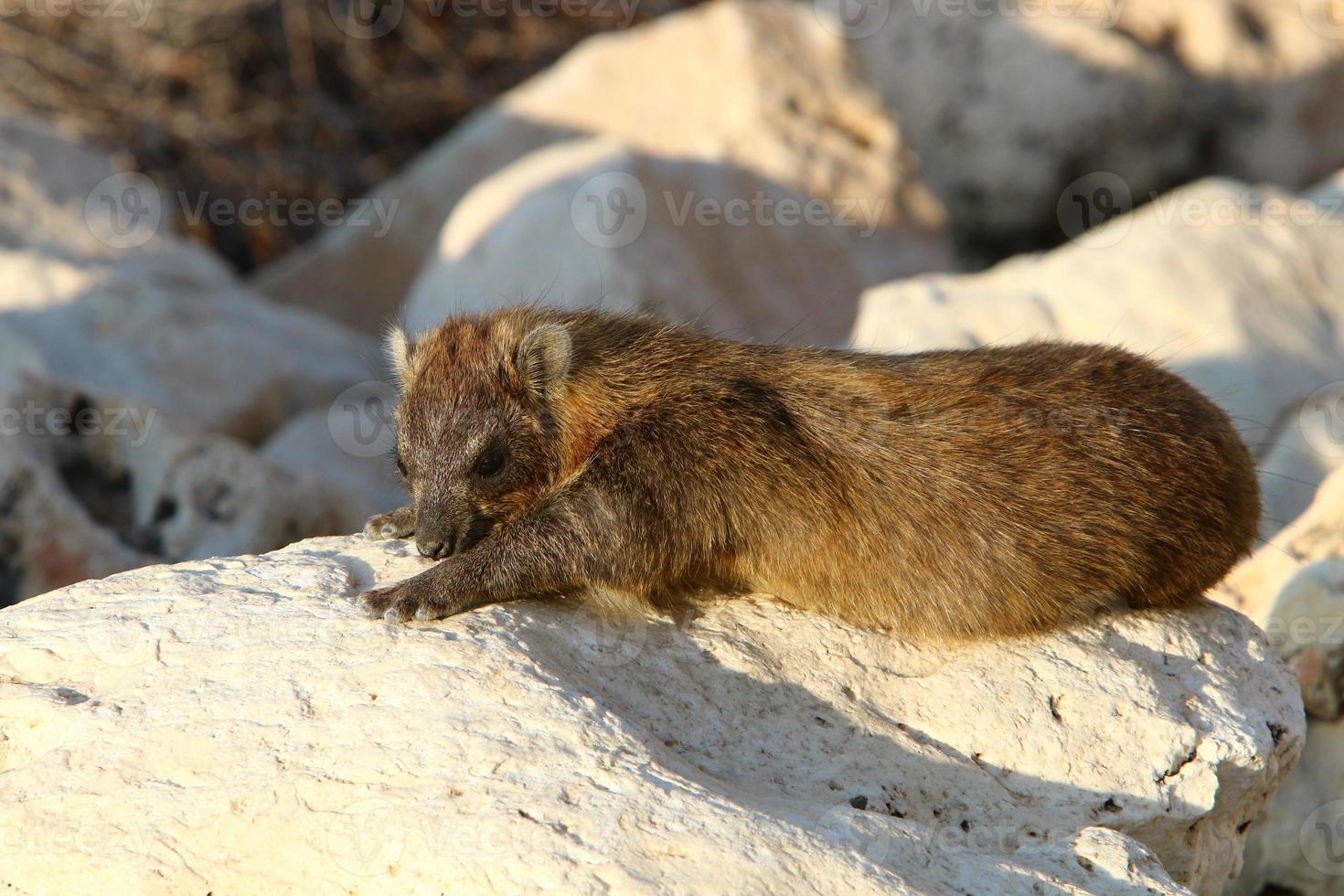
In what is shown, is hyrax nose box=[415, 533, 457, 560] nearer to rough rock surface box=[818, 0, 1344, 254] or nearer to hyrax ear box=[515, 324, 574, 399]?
hyrax ear box=[515, 324, 574, 399]

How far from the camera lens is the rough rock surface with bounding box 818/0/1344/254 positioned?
1469 centimetres

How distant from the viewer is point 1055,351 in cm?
663

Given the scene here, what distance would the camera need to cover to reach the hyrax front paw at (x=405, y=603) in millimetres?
5238

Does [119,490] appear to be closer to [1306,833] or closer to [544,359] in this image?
[544,359]

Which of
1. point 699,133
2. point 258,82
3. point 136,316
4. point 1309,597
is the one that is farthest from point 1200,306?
point 258,82

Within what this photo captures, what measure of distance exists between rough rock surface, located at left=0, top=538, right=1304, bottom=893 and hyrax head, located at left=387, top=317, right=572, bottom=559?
309 millimetres

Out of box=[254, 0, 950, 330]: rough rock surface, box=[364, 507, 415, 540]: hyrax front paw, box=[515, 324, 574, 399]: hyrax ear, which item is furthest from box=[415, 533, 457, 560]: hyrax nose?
box=[254, 0, 950, 330]: rough rock surface

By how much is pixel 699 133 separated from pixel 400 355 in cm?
747

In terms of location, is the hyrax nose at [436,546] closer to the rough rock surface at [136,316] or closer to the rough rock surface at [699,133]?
the rough rock surface at [136,316]

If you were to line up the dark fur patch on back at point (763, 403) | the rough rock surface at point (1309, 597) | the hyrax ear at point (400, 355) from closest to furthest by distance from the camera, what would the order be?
the dark fur patch on back at point (763, 403)
the hyrax ear at point (400, 355)
the rough rock surface at point (1309, 597)

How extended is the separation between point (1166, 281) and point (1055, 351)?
4885 millimetres

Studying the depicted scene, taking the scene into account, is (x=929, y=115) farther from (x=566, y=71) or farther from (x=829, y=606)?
(x=829, y=606)

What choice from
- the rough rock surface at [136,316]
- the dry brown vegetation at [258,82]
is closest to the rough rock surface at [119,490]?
the rough rock surface at [136,316]

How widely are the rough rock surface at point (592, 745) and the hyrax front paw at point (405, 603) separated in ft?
0.25
